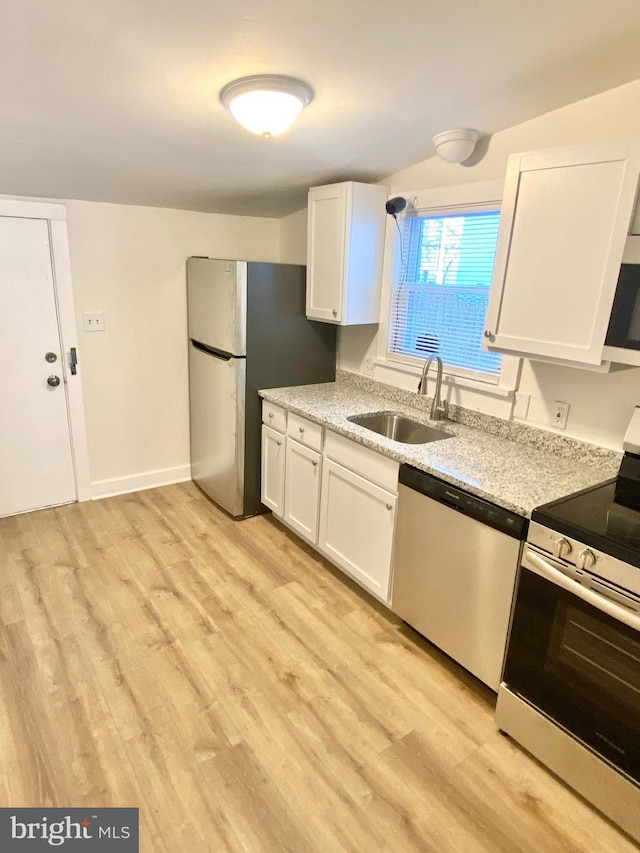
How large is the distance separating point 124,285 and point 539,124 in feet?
8.15

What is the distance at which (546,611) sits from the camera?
5.27 feet

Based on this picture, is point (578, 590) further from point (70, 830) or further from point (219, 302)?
point (219, 302)

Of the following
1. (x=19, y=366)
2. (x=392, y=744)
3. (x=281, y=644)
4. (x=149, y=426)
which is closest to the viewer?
(x=392, y=744)

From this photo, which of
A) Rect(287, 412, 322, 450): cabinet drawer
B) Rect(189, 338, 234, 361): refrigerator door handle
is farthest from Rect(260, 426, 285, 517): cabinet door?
Rect(189, 338, 234, 361): refrigerator door handle

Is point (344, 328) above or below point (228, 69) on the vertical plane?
below

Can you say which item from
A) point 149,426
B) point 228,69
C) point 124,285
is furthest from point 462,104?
point 149,426

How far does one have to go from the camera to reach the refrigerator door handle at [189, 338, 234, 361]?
305 cm

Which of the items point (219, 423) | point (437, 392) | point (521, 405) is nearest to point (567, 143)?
point (521, 405)

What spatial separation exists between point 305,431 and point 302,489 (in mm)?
340

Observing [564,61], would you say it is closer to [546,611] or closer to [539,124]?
[539,124]

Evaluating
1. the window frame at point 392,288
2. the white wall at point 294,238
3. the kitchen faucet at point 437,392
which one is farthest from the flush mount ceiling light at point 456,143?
the white wall at point 294,238

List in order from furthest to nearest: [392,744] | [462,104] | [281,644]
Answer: [281,644], [462,104], [392,744]

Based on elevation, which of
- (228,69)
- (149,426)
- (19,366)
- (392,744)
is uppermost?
(228,69)

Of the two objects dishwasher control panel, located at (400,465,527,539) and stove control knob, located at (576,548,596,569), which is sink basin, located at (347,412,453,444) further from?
stove control knob, located at (576,548,596,569)
